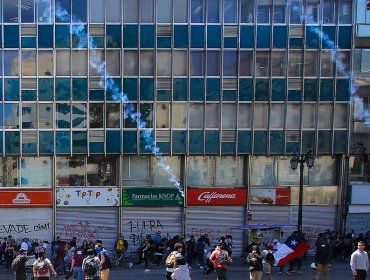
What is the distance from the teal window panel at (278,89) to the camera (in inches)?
1150

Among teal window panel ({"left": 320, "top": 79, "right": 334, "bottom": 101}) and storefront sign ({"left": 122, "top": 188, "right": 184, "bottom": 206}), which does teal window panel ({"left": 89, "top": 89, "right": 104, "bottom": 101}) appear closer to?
storefront sign ({"left": 122, "top": 188, "right": 184, "bottom": 206})

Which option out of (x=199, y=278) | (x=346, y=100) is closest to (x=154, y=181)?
(x=199, y=278)

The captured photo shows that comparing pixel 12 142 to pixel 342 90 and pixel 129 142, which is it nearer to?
pixel 129 142

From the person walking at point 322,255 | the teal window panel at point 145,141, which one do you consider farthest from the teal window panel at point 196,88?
the person walking at point 322,255

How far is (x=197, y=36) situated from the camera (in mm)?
28594

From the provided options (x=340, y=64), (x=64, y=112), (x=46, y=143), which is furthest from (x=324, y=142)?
(x=46, y=143)

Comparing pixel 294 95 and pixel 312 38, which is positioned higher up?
pixel 312 38

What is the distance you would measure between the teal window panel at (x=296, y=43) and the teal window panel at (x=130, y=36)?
762cm

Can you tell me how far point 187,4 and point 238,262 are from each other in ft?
41.3

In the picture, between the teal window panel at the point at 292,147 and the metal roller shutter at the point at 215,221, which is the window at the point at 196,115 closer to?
the metal roller shutter at the point at 215,221

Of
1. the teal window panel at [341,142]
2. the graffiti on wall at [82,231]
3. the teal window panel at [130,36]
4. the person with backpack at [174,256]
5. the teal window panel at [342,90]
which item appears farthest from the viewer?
the teal window panel at [341,142]

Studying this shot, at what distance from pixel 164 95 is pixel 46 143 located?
6.20m

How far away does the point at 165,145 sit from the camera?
2902cm

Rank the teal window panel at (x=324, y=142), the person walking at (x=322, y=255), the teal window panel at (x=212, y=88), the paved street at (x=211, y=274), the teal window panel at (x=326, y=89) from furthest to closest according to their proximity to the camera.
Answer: the teal window panel at (x=324, y=142), the teal window panel at (x=326, y=89), the teal window panel at (x=212, y=88), the paved street at (x=211, y=274), the person walking at (x=322, y=255)
